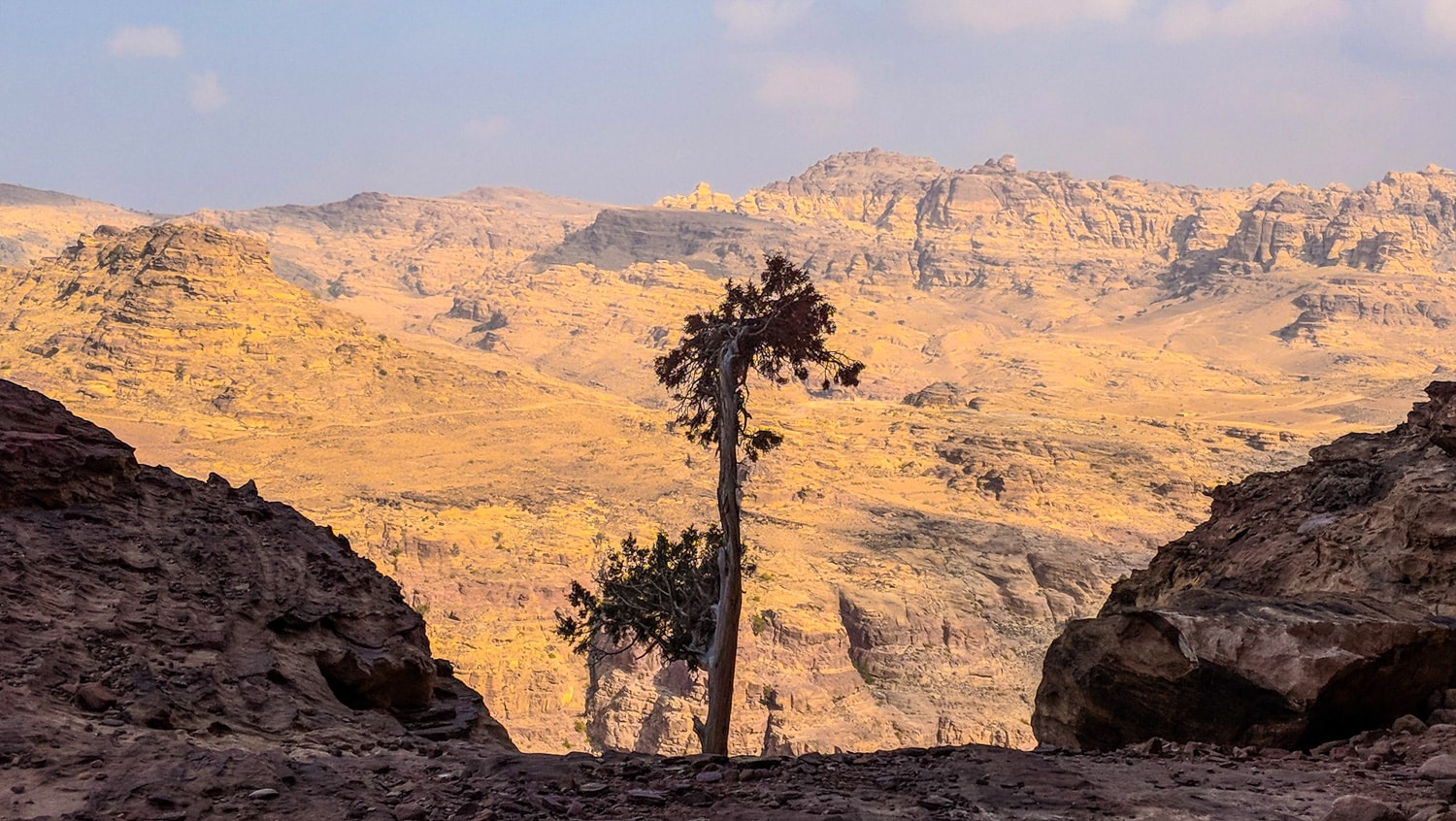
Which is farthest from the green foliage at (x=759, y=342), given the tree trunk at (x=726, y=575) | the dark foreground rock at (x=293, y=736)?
the dark foreground rock at (x=293, y=736)

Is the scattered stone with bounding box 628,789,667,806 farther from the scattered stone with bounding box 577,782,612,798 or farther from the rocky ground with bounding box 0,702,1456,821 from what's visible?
the scattered stone with bounding box 577,782,612,798

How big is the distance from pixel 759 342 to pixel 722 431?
4.00 feet

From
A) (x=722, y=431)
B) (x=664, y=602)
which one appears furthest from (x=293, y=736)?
(x=664, y=602)

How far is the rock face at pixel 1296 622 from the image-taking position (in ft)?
27.1

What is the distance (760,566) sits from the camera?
42.9m

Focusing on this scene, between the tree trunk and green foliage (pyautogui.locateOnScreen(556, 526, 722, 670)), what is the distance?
63 cm

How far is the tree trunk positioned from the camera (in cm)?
1078

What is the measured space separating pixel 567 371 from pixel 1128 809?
100m

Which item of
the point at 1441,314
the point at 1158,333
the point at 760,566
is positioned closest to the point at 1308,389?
the point at 1158,333

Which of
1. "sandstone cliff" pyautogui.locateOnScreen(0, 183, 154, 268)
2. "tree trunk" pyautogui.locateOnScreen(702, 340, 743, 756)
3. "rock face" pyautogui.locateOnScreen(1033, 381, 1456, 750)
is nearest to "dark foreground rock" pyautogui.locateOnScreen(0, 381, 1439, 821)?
"rock face" pyautogui.locateOnScreen(1033, 381, 1456, 750)

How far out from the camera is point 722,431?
37.2 ft

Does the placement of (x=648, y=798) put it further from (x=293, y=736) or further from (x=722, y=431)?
(x=722, y=431)

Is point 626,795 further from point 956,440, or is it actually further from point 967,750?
point 956,440

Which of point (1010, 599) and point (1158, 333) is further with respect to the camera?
point (1158, 333)
